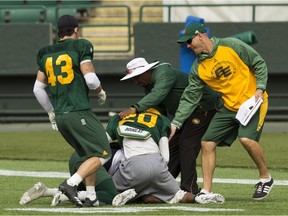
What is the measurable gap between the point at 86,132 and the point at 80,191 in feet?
2.21

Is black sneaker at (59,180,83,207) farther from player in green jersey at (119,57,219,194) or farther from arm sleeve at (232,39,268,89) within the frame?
arm sleeve at (232,39,268,89)

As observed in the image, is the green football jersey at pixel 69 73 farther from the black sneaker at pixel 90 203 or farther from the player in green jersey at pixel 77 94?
the black sneaker at pixel 90 203

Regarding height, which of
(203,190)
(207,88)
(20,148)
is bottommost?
(20,148)

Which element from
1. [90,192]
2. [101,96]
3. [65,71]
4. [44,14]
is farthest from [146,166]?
[44,14]

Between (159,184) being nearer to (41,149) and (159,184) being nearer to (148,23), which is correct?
(41,149)

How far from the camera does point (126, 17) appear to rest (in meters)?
24.7

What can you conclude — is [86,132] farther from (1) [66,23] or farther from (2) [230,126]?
(2) [230,126]

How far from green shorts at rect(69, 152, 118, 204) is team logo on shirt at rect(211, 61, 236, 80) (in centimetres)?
145

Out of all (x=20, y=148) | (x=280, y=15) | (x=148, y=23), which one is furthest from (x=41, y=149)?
(x=280, y=15)

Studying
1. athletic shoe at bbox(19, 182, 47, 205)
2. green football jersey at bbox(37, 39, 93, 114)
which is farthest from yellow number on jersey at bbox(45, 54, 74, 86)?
athletic shoe at bbox(19, 182, 47, 205)

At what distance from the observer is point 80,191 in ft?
34.9

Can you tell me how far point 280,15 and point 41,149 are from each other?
7.61m

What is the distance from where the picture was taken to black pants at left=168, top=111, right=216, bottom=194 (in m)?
11.0

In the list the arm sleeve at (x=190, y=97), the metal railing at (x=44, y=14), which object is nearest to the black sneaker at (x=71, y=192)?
the arm sleeve at (x=190, y=97)
